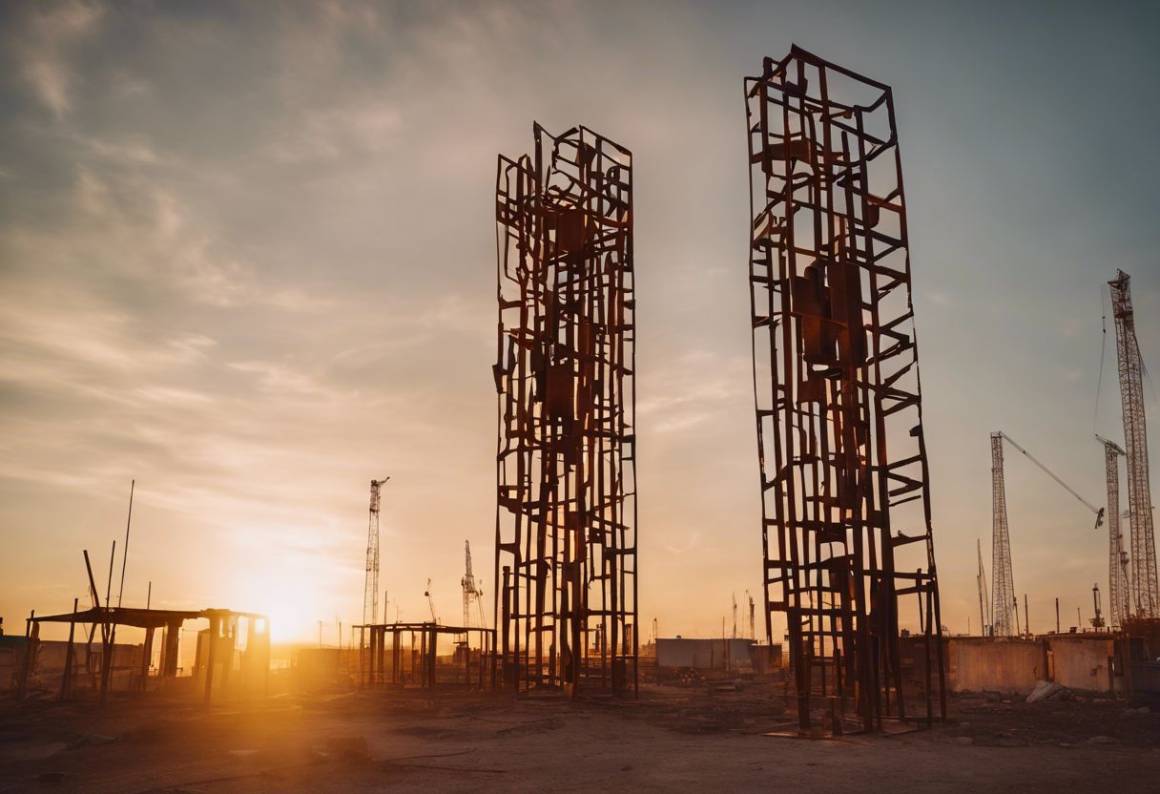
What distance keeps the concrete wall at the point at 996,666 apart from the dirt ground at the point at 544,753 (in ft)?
63.2

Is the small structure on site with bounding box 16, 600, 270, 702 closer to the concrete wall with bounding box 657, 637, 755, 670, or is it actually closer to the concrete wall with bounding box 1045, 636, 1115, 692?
the concrete wall with bounding box 1045, 636, 1115, 692

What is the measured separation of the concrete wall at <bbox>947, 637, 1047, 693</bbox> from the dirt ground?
19.3 meters

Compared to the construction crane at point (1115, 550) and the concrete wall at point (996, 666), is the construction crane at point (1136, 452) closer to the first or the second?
the construction crane at point (1115, 550)

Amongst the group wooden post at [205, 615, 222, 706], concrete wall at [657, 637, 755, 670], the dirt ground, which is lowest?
concrete wall at [657, 637, 755, 670]

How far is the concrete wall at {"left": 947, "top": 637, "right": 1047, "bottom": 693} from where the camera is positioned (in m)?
41.4

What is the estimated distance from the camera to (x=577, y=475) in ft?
89.7

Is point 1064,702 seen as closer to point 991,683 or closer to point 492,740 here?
point 991,683

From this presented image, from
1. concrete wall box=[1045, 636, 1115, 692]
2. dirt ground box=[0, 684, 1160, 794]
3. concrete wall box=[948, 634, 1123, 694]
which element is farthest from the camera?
concrete wall box=[948, 634, 1123, 694]

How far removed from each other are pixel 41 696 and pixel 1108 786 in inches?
1378

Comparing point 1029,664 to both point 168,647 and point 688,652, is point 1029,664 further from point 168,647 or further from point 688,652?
point 688,652

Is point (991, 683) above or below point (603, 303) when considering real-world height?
below

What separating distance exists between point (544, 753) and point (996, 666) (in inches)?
1356

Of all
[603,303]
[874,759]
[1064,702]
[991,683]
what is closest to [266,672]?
[603,303]

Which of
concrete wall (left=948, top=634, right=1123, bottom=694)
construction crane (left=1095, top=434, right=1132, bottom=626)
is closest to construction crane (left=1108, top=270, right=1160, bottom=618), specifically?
construction crane (left=1095, top=434, right=1132, bottom=626)
